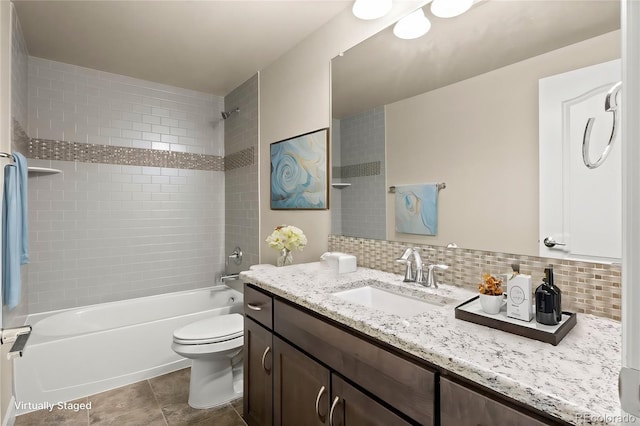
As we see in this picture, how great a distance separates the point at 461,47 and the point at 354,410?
154cm

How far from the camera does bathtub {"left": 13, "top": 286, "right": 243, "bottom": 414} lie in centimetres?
214

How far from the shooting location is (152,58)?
2760 millimetres

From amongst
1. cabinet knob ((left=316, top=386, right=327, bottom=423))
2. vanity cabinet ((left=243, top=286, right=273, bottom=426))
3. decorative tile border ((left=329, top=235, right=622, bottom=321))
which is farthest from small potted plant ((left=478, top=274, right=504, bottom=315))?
vanity cabinet ((left=243, top=286, right=273, bottom=426))

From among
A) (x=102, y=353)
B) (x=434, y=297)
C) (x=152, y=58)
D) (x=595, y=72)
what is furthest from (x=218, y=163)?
(x=595, y=72)

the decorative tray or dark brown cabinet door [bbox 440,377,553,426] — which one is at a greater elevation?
the decorative tray

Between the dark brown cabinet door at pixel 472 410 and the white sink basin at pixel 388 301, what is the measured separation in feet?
1.78

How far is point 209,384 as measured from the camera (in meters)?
2.17

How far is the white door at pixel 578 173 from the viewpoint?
1003 millimetres

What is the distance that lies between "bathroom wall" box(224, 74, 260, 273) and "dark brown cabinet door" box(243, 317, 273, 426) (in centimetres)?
136

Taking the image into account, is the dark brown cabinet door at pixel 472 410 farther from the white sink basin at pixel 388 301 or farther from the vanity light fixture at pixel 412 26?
the vanity light fixture at pixel 412 26

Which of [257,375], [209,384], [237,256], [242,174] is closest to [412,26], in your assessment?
[257,375]

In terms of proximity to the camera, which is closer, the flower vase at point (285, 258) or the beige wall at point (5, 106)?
the beige wall at point (5, 106)

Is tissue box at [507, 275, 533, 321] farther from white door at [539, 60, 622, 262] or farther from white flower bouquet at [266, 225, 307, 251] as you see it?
white flower bouquet at [266, 225, 307, 251]

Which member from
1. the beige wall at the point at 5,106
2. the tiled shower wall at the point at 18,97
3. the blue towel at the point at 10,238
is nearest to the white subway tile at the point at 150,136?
the tiled shower wall at the point at 18,97
